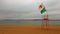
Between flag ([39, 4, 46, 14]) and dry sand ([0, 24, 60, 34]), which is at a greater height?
flag ([39, 4, 46, 14])

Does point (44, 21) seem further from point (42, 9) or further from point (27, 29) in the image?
point (27, 29)

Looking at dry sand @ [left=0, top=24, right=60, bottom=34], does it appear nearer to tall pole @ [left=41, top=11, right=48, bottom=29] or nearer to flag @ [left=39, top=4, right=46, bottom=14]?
tall pole @ [left=41, top=11, right=48, bottom=29]

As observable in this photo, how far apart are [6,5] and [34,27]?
0.60m

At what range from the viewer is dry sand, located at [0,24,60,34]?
183cm

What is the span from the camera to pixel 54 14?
1.88 metres

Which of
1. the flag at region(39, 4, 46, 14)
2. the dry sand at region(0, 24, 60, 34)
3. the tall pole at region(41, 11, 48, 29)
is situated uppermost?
the flag at region(39, 4, 46, 14)

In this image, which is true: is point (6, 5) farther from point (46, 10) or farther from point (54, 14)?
point (54, 14)

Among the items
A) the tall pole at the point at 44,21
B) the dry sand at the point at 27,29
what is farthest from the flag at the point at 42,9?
the dry sand at the point at 27,29

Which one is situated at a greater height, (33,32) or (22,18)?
(22,18)

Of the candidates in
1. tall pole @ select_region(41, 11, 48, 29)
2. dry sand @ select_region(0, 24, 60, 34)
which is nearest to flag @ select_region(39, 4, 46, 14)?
tall pole @ select_region(41, 11, 48, 29)

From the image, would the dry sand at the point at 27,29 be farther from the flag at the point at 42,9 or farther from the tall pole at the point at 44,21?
the flag at the point at 42,9

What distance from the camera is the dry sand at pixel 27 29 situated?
1833mm

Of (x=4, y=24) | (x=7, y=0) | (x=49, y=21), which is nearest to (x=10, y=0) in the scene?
(x=7, y=0)

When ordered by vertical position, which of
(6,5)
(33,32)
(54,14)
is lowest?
(33,32)
